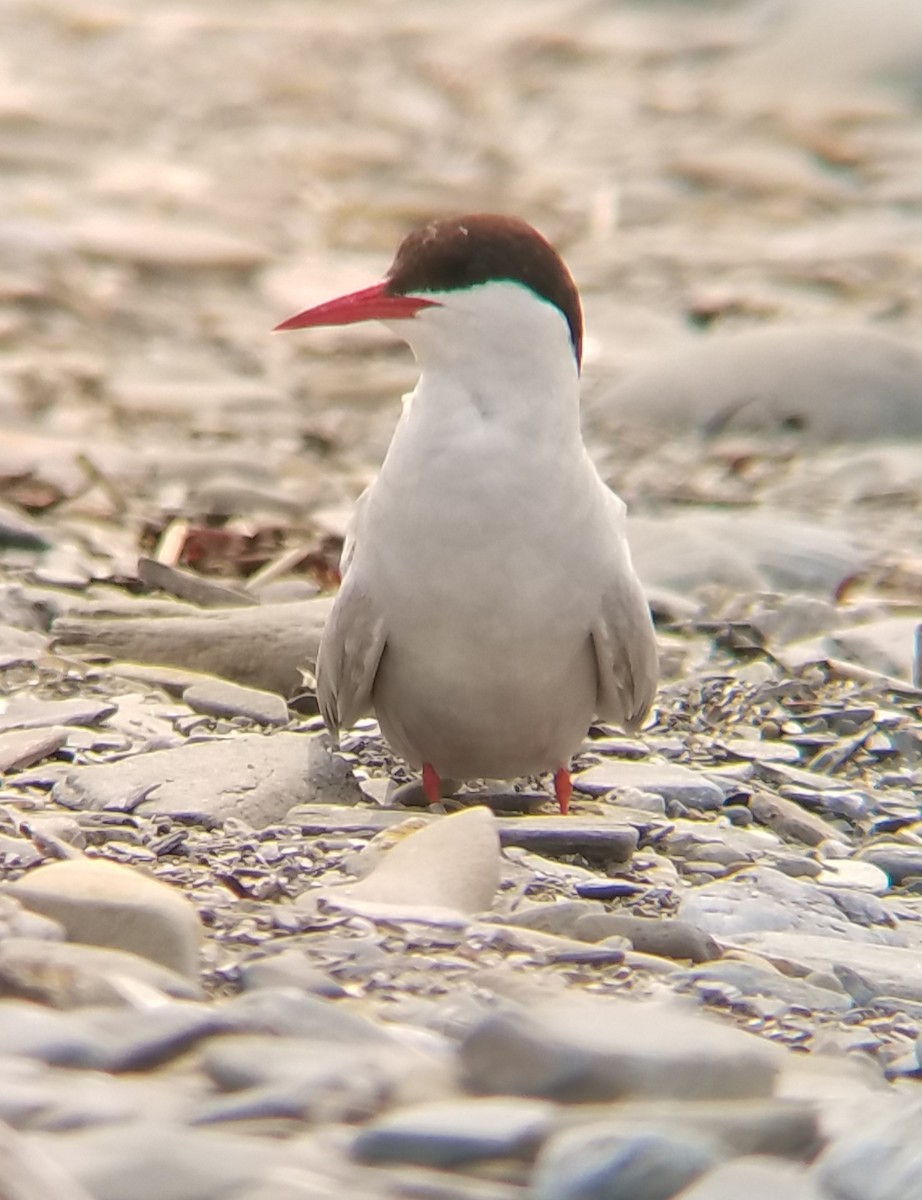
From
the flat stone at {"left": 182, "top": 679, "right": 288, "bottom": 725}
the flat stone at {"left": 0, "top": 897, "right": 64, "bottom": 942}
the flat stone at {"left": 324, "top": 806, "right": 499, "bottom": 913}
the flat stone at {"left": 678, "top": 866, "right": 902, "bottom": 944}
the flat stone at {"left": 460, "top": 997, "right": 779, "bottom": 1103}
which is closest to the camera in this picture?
the flat stone at {"left": 460, "top": 997, "right": 779, "bottom": 1103}

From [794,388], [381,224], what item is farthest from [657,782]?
[381,224]

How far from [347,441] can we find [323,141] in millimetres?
4462

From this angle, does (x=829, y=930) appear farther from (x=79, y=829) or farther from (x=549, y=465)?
(x=79, y=829)

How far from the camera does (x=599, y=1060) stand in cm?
233

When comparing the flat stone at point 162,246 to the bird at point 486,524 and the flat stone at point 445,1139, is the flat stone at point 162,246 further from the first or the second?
the flat stone at point 445,1139

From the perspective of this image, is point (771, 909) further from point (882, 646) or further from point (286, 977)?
point (882, 646)

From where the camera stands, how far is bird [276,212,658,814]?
12.0 feet

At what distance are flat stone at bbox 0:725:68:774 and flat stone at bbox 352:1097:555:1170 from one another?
1.72 metres

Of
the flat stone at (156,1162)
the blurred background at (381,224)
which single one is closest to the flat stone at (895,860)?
the flat stone at (156,1162)

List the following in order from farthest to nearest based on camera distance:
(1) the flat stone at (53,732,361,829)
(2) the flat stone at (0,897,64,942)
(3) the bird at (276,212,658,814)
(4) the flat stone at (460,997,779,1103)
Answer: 1. (3) the bird at (276,212,658,814)
2. (1) the flat stone at (53,732,361,829)
3. (2) the flat stone at (0,897,64,942)
4. (4) the flat stone at (460,997,779,1103)

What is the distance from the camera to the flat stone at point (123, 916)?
2.66 metres

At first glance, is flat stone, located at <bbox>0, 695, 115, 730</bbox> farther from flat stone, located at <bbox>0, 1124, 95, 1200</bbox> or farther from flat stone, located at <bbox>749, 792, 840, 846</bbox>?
flat stone, located at <bbox>0, 1124, 95, 1200</bbox>

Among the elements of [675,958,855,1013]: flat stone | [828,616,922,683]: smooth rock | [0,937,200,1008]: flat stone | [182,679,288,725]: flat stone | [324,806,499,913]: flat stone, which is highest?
[0,937,200,1008]: flat stone

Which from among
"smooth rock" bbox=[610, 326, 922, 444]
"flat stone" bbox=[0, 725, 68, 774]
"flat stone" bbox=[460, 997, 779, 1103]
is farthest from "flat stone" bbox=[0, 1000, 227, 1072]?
"smooth rock" bbox=[610, 326, 922, 444]
